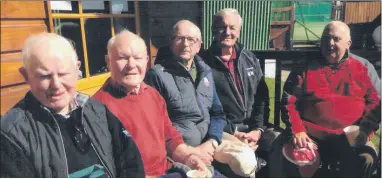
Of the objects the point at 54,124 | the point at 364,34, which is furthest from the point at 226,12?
the point at 54,124

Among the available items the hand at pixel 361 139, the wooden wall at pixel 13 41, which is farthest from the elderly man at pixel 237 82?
the wooden wall at pixel 13 41

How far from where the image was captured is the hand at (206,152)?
67.9 inches

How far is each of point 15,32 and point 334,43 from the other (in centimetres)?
160

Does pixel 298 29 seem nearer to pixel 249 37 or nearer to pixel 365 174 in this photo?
pixel 249 37

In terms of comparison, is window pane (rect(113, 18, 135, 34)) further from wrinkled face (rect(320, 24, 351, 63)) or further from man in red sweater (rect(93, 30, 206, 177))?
wrinkled face (rect(320, 24, 351, 63))

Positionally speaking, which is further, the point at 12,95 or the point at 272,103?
the point at 272,103

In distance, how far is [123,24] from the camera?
60.4 inches

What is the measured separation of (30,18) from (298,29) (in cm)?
130

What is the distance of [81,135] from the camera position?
Result: 55.1 inches

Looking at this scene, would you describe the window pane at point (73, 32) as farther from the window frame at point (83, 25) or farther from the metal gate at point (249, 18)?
the metal gate at point (249, 18)

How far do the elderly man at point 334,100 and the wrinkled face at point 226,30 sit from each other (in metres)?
0.42

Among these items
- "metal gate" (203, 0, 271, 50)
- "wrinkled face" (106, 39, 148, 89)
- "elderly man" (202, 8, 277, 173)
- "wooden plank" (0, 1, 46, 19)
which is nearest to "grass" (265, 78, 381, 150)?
"elderly man" (202, 8, 277, 173)

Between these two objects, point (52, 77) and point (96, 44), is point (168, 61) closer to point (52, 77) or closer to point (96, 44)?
point (96, 44)

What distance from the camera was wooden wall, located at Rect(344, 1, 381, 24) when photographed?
1.59 meters
